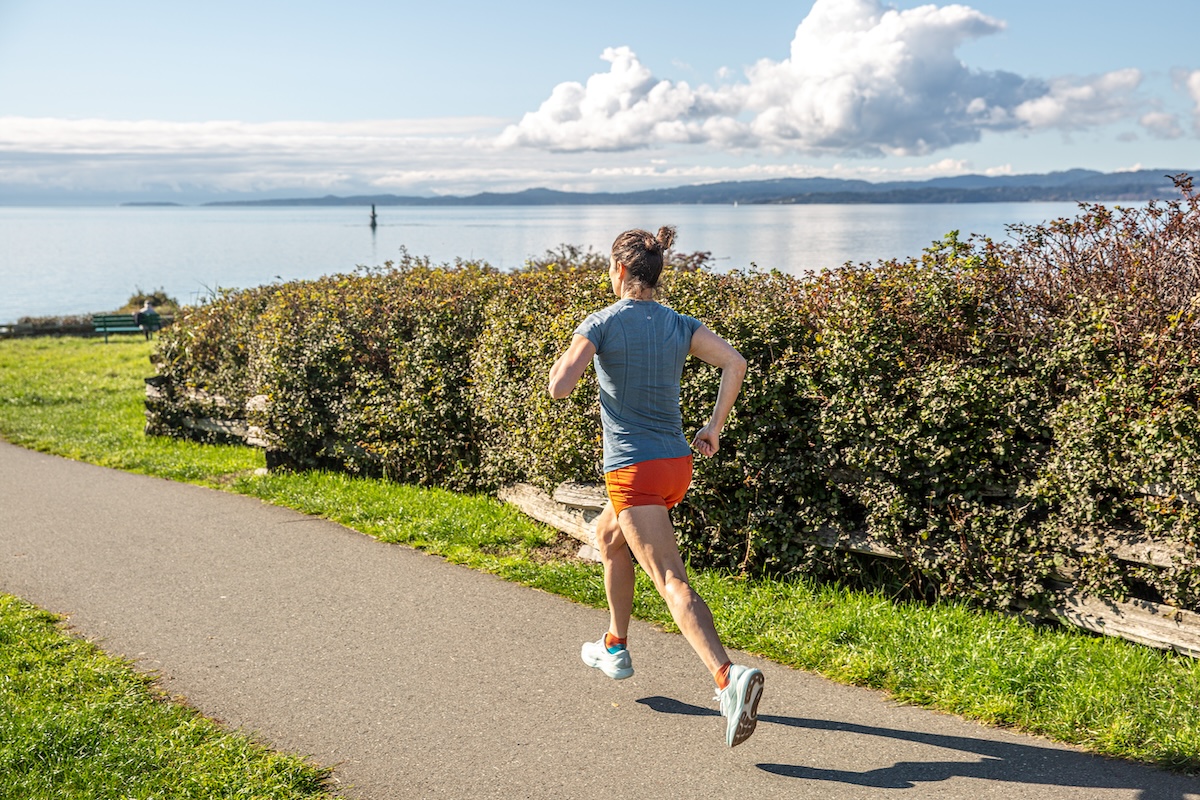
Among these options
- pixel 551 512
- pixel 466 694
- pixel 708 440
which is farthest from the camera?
pixel 551 512

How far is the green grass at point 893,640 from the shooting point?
4246 mm

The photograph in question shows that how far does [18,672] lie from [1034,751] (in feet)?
15.7

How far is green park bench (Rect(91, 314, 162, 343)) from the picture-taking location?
30.6 meters

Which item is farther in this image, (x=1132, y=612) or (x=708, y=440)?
(x=1132, y=612)

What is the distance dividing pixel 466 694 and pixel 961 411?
292 centimetres

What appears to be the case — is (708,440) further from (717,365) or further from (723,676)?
(723,676)

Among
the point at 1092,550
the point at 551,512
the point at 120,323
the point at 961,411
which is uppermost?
the point at 961,411

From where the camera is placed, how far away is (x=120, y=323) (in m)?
31.3

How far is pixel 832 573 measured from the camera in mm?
6027

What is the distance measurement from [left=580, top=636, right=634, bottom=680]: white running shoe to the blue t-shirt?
0.95 m

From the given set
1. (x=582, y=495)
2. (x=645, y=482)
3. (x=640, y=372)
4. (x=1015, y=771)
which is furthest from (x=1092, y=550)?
(x=582, y=495)

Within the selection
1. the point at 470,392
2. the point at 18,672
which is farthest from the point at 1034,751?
the point at 470,392

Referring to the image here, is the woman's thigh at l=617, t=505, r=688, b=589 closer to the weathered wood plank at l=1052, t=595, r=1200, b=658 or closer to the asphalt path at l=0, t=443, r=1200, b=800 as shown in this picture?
the asphalt path at l=0, t=443, r=1200, b=800

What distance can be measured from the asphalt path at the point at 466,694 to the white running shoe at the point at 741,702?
0.21 meters
